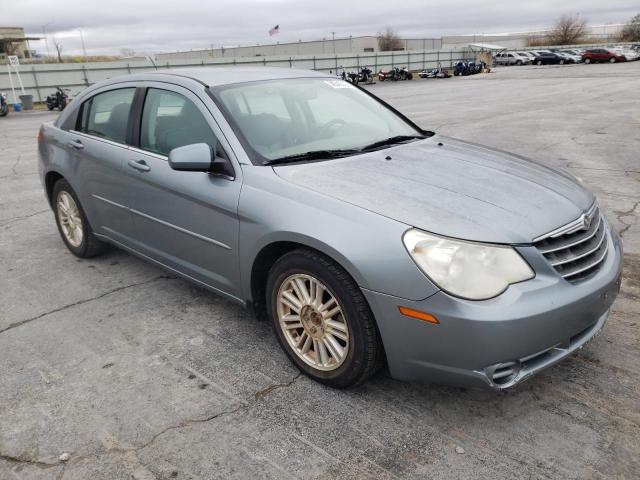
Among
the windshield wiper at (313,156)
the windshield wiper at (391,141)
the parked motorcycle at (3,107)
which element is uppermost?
the windshield wiper at (313,156)

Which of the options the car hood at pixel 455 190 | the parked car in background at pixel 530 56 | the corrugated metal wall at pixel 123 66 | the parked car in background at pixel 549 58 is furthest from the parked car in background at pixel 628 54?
the car hood at pixel 455 190

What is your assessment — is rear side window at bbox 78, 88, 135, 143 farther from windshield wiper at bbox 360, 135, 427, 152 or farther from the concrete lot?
windshield wiper at bbox 360, 135, 427, 152

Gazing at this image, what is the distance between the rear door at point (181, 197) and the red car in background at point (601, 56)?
60029 mm

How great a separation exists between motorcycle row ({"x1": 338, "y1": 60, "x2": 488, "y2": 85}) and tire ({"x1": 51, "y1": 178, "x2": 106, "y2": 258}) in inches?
1118

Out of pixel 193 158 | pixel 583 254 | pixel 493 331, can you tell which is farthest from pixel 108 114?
pixel 583 254

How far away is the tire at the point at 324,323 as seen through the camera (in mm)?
2533

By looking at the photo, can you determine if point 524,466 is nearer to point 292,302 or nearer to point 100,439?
point 292,302

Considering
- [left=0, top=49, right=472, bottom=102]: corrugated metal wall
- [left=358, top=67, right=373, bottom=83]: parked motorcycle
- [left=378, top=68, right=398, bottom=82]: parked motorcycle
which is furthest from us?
[left=378, top=68, right=398, bottom=82]: parked motorcycle

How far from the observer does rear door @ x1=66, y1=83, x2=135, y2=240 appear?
398 cm

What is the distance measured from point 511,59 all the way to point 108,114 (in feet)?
220

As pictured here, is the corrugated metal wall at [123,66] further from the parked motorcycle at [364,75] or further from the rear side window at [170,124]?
the rear side window at [170,124]

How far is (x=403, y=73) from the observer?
40938mm

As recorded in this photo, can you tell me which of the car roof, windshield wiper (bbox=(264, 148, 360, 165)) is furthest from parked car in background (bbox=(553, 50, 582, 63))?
windshield wiper (bbox=(264, 148, 360, 165))

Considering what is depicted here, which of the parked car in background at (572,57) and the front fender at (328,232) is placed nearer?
the front fender at (328,232)
